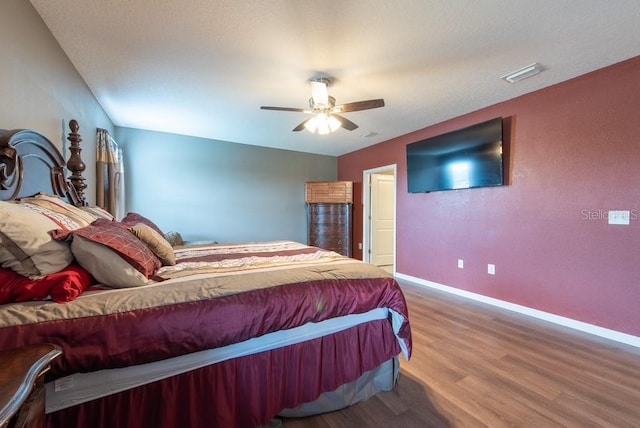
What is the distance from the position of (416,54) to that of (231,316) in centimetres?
233

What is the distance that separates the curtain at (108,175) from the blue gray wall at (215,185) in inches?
23.7

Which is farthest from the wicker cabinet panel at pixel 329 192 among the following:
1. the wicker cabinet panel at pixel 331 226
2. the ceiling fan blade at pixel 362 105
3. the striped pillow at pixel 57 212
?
the striped pillow at pixel 57 212

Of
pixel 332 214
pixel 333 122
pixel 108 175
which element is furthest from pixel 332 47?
pixel 332 214

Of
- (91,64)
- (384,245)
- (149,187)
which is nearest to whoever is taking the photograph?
(91,64)

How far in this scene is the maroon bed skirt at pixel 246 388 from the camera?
3.42ft

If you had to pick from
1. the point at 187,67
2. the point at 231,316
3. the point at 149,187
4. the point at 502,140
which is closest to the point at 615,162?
the point at 502,140

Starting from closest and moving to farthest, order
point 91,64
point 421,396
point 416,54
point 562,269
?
point 421,396 → point 416,54 → point 91,64 → point 562,269

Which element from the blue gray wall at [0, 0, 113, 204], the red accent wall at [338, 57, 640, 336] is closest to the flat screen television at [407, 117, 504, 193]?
the red accent wall at [338, 57, 640, 336]

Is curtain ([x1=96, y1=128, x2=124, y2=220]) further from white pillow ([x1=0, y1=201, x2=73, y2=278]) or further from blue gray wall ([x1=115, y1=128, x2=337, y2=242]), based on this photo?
white pillow ([x1=0, y1=201, x2=73, y2=278])

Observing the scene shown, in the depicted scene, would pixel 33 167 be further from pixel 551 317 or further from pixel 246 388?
pixel 551 317

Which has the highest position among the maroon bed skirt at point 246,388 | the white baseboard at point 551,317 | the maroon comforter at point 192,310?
Result: the maroon comforter at point 192,310

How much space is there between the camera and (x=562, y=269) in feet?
8.56

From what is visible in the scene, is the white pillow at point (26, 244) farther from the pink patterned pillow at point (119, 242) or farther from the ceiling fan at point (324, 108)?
the ceiling fan at point (324, 108)

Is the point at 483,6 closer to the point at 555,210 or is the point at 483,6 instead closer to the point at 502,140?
the point at 502,140
